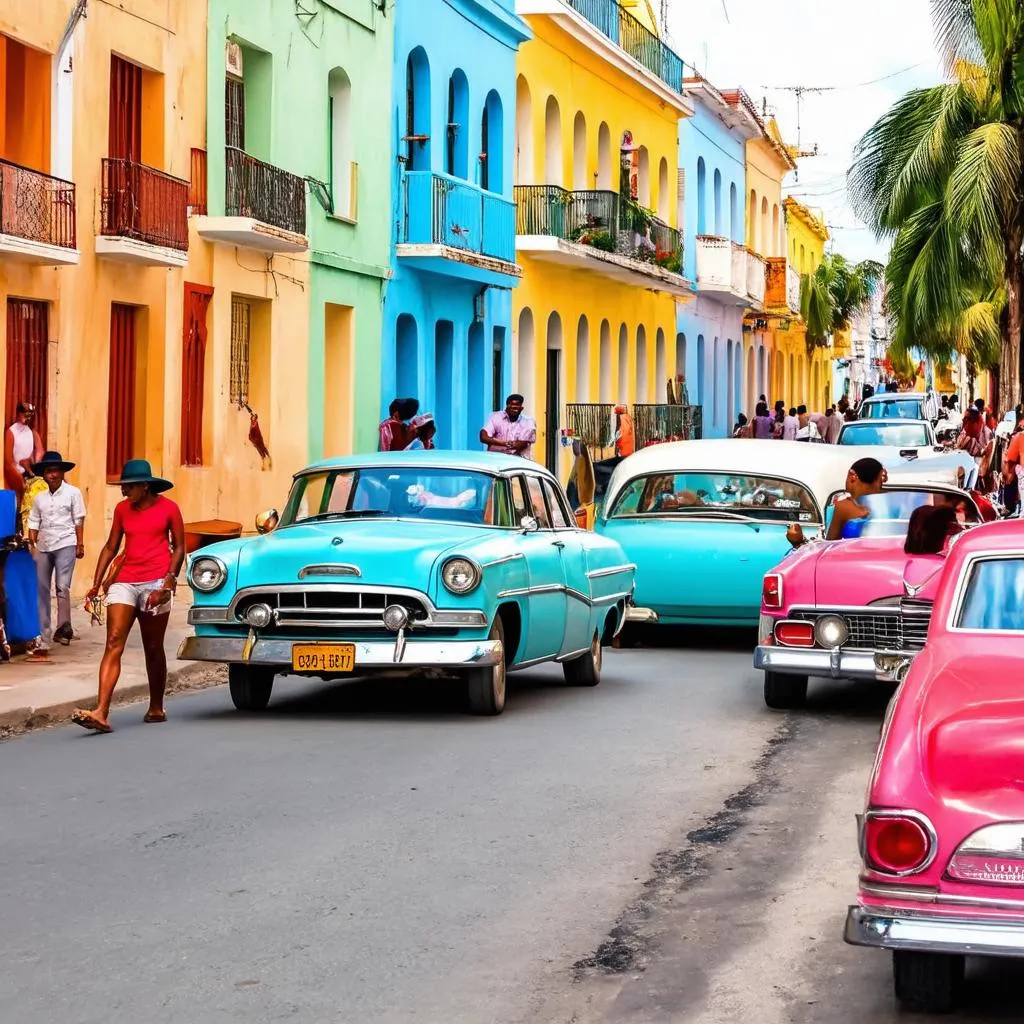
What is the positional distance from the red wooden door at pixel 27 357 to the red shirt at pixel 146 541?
8.11 metres

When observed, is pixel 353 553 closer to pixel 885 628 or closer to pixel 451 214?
pixel 885 628

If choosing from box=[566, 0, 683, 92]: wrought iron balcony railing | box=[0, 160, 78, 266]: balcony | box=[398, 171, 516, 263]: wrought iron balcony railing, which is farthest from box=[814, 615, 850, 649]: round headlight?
box=[566, 0, 683, 92]: wrought iron balcony railing

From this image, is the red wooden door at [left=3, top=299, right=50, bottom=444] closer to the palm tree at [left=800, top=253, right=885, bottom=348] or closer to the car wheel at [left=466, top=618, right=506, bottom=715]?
the car wheel at [left=466, top=618, right=506, bottom=715]

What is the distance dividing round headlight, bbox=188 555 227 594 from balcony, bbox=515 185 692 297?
23243 millimetres

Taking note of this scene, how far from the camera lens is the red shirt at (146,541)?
39.5 feet

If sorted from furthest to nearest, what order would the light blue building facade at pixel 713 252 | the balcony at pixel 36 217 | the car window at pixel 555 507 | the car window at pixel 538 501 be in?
the light blue building facade at pixel 713 252 < the balcony at pixel 36 217 < the car window at pixel 555 507 < the car window at pixel 538 501

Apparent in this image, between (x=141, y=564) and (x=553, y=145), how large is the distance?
26.7 meters

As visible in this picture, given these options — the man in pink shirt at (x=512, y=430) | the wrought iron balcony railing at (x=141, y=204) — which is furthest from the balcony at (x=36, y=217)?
the man in pink shirt at (x=512, y=430)

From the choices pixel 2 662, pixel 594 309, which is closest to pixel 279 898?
pixel 2 662

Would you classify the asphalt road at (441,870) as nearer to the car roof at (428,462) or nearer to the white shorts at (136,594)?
the white shorts at (136,594)

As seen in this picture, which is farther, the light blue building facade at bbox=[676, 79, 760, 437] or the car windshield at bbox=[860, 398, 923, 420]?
the light blue building facade at bbox=[676, 79, 760, 437]

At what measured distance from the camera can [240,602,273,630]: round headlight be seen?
39.4 feet

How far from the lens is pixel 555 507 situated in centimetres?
1422

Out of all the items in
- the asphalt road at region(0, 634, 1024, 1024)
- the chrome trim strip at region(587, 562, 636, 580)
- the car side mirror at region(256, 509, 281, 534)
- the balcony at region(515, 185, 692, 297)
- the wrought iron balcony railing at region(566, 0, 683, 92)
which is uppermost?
the wrought iron balcony railing at region(566, 0, 683, 92)
